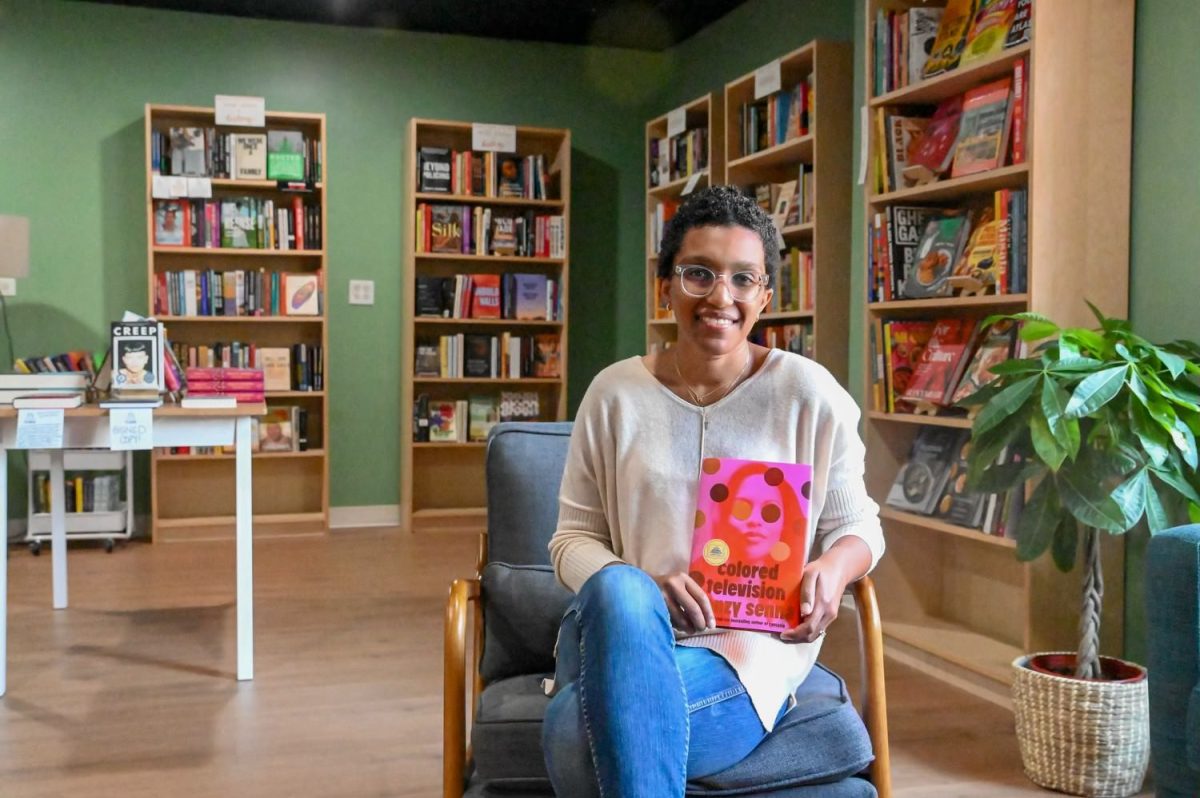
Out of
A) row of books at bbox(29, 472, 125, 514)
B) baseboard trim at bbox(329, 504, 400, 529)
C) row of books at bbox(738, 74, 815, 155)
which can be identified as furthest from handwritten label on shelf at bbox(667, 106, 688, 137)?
row of books at bbox(29, 472, 125, 514)

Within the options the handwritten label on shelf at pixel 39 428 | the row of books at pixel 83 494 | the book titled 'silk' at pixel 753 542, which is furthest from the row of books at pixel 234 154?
the book titled 'silk' at pixel 753 542

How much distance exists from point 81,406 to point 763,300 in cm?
224

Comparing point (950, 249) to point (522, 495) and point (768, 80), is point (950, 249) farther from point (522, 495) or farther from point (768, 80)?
point (522, 495)

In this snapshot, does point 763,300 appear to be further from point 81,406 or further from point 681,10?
point 681,10

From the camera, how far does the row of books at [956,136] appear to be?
9.91 feet

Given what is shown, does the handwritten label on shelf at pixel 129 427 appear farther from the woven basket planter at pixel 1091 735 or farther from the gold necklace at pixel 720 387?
the woven basket planter at pixel 1091 735

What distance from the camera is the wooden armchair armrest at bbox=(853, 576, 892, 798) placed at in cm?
154

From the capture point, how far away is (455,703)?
1.57m

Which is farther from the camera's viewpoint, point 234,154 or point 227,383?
point 234,154

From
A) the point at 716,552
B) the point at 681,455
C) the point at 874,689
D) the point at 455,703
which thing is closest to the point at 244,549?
the point at 455,703

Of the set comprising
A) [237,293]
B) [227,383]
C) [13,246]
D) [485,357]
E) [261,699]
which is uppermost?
[13,246]

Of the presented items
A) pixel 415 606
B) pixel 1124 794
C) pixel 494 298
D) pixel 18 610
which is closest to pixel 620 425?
pixel 1124 794

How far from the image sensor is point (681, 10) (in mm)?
5438

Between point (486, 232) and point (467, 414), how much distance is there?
3.24 ft
